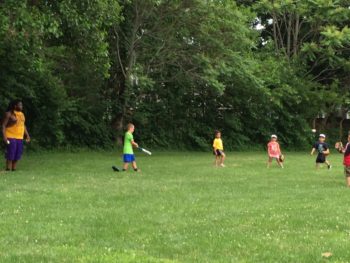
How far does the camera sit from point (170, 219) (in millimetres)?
8391

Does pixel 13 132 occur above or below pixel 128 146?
above

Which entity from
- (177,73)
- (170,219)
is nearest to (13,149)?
(170,219)

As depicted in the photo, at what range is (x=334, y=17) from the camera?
3136cm

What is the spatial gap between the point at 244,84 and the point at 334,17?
767cm

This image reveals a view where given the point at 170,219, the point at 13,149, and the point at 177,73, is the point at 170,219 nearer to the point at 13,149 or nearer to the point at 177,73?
the point at 13,149

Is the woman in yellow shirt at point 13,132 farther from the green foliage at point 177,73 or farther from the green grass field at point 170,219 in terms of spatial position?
the green foliage at point 177,73

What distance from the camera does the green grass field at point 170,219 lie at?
20.7 feet

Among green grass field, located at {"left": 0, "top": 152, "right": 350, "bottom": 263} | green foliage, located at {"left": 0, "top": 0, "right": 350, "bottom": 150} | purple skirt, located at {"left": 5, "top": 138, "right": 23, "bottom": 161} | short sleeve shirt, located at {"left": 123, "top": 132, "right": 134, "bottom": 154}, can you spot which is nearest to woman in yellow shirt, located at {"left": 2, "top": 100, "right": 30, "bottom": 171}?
purple skirt, located at {"left": 5, "top": 138, "right": 23, "bottom": 161}

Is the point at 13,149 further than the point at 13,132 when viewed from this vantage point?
No

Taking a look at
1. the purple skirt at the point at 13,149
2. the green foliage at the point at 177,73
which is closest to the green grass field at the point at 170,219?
the purple skirt at the point at 13,149

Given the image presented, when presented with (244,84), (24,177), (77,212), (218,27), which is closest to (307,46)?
(244,84)

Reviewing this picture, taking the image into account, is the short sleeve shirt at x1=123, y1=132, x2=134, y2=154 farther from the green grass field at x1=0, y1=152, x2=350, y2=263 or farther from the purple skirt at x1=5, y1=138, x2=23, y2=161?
the purple skirt at x1=5, y1=138, x2=23, y2=161

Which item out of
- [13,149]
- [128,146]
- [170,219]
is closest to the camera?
[170,219]

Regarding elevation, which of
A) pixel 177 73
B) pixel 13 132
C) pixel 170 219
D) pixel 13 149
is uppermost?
pixel 177 73
